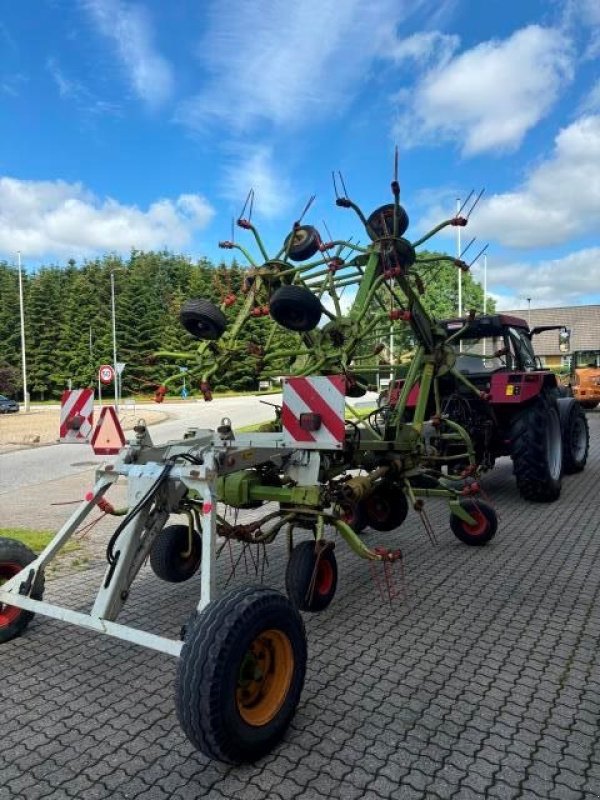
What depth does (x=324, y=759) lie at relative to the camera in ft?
8.69

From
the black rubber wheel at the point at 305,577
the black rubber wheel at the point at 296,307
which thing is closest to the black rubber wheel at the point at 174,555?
the black rubber wheel at the point at 305,577

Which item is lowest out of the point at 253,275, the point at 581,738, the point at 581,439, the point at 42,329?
the point at 581,738

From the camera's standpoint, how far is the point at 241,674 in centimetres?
277

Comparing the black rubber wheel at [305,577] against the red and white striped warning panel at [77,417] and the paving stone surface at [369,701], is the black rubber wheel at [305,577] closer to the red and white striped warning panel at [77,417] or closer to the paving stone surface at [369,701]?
the paving stone surface at [369,701]

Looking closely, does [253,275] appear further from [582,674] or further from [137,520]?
[582,674]

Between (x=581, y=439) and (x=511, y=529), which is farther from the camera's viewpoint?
(x=581, y=439)

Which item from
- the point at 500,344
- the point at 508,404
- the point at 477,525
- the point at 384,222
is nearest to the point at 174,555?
the point at 477,525

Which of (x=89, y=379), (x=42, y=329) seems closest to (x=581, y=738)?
(x=89, y=379)

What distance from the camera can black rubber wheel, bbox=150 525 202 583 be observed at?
181 inches

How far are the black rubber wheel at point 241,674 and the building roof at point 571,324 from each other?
53990 millimetres

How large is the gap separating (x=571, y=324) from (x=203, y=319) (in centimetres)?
6001

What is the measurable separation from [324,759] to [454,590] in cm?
230

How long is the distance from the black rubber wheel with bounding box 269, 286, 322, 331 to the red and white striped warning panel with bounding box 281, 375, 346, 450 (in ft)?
2.02

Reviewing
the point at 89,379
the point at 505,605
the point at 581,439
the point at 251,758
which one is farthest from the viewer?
the point at 89,379
